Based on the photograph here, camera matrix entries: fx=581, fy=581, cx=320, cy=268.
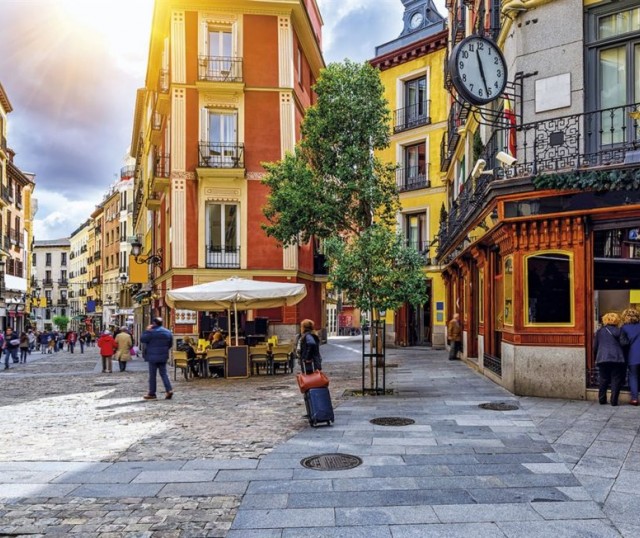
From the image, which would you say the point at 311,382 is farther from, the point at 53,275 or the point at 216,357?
the point at 53,275

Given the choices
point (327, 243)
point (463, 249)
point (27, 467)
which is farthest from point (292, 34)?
point (27, 467)

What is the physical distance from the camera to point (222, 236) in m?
24.5

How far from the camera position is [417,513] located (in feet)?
16.8

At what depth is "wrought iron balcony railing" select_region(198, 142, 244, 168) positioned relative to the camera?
79.4ft

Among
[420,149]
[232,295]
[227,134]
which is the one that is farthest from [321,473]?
[420,149]

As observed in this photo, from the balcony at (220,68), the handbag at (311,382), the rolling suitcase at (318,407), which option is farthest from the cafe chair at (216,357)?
the balcony at (220,68)

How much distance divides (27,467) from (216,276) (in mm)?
17133

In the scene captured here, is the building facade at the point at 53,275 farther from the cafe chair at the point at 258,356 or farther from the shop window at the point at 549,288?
the shop window at the point at 549,288

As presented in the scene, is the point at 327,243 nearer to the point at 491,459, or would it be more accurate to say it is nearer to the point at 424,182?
the point at 491,459

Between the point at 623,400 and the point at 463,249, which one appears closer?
the point at 623,400

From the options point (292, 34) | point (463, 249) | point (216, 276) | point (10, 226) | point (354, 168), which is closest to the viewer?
point (463, 249)

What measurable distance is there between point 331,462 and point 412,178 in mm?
24544

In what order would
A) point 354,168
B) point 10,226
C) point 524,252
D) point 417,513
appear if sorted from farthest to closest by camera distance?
point 10,226 < point 354,168 < point 524,252 < point 417,513

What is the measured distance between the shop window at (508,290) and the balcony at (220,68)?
53.0 ft
